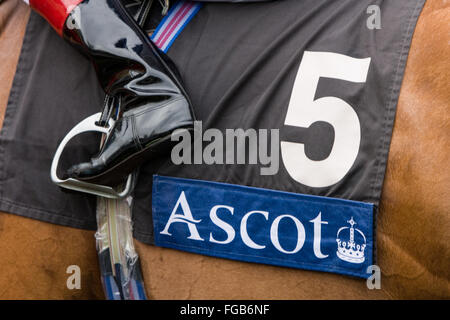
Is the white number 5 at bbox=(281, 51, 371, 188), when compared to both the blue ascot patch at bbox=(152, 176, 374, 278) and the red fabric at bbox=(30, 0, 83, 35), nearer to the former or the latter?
the blue ascot patch at bbox=(152, 176, 374, 278)

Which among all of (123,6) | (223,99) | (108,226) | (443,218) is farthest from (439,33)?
(108,226)

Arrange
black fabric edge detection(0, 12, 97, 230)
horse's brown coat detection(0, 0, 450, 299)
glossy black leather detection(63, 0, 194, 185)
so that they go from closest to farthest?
horse's brown coat detection(0, 0, 450, 299), glossy black leather detection(63, 0, 194, 185), black fabric edge detection(0, 12, 97, 230)

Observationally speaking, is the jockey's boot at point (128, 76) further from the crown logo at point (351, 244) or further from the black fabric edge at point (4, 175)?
the crown logo at point (351, 244)

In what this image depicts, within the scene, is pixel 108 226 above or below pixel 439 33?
below

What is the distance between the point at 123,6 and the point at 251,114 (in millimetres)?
430

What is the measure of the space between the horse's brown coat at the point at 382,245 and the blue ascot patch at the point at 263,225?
0.04m

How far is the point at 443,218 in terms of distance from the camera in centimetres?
100

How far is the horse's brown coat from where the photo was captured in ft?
3.32

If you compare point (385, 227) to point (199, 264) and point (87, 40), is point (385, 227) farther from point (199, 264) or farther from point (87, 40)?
point (87, 40)

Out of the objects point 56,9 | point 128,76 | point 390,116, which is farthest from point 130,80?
point 390,116

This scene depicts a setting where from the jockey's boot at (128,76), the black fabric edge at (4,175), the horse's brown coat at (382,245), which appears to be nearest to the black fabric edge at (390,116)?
the horse's brown coat at (382,245)

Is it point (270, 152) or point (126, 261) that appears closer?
point (270, 152)

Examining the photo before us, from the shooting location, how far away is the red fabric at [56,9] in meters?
1.15

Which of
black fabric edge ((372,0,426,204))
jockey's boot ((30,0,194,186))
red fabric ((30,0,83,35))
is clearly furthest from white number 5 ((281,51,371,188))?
red fabric ((30,0,83,35))
